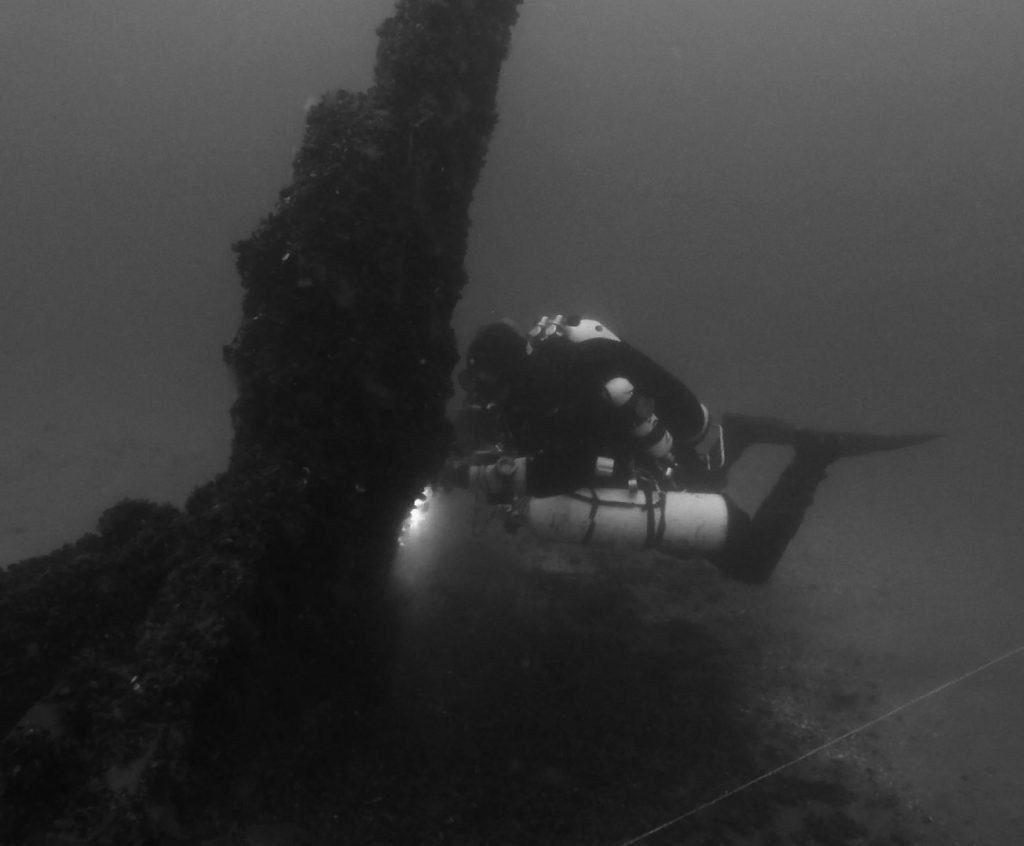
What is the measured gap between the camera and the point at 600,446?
547cm

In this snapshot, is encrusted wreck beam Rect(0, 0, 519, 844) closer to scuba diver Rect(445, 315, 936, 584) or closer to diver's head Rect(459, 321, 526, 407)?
diver's head Rect(459, 321, 526, 407)

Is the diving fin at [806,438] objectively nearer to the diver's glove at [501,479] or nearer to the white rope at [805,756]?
the white rope at [805,756]

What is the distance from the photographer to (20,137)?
89.9 m

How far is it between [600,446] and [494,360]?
1.20 meters

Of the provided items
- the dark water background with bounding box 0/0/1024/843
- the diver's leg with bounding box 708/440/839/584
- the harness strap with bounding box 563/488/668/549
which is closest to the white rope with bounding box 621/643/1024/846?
the diver's leg with bounding box 708/440/839/584

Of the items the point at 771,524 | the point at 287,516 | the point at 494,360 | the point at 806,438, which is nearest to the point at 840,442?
the point at 806,438

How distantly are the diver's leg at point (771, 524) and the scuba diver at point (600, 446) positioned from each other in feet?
0.04

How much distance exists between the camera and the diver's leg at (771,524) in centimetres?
600

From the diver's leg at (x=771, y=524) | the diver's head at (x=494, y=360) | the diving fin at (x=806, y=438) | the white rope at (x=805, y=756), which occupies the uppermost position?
the diver's head at (x=494, y=360)

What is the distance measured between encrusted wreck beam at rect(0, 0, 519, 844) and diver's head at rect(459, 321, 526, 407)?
889mm

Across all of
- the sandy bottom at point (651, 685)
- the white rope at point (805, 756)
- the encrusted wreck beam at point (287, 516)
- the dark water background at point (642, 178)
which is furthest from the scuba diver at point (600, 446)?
the dark water background at point (642, 178)

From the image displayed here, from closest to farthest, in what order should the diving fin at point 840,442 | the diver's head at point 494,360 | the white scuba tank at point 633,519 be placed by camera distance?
the diver's head at point 494,360
the white scuba tank at point 633,519
the diving fin at point 840,442

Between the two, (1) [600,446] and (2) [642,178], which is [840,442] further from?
(2) [642,178]

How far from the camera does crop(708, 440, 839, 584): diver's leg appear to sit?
6.00 meters
